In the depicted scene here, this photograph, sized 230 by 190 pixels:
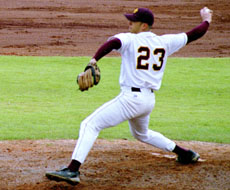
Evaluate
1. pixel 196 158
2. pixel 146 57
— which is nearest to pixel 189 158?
pixel 196 158

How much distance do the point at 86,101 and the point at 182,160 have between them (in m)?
4.46

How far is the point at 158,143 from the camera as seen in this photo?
559 centimetres

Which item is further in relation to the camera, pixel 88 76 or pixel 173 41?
pixel 173 41

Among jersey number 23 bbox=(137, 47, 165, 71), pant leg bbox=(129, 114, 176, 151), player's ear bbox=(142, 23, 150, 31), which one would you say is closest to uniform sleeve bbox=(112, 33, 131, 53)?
jersey number 23 bbox=(137, 47, 165, 71)

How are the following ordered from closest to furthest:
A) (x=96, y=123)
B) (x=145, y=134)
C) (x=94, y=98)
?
(x=96, y=123)
(x=145, y=134)
(x=94, y=98)

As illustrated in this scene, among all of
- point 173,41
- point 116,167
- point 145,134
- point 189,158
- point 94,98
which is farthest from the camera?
point 94,98

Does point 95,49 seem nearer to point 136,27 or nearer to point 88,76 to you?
point 136,27

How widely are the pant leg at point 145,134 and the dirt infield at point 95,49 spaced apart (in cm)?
25

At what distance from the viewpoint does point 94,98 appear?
10.3 meters

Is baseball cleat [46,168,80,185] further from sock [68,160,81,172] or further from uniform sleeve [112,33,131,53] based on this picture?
uniform sleeve [112,33,131,53]

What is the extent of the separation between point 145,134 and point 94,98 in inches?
191

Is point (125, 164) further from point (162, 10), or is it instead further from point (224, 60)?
point (162, 10)

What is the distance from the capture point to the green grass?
781cm

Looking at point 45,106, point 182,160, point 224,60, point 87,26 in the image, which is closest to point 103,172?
point 182,160
